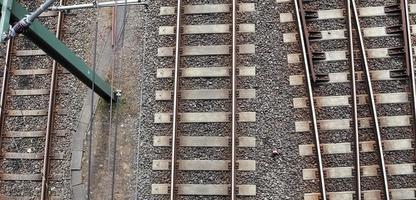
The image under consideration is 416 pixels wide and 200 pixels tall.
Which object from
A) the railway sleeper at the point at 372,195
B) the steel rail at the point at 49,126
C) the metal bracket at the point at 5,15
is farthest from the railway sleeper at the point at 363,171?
the metal bracket at the point at 5,15

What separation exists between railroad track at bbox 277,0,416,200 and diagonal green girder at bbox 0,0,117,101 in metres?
3.77

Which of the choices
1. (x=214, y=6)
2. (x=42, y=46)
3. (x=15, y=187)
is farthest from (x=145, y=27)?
(x=15, y=187)

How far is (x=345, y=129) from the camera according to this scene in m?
9.64

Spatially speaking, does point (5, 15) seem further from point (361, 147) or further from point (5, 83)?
point (361, 147)

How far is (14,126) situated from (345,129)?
21.7 feet

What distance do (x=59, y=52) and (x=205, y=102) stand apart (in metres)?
3.06

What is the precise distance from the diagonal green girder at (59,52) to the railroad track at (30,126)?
3.47 feet

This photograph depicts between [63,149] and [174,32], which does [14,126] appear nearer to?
[63,149]

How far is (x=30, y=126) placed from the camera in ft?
33.0

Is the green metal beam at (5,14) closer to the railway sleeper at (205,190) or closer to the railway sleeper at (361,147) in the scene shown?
the railway sleeper at (205,190)

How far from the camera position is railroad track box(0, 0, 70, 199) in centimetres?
980

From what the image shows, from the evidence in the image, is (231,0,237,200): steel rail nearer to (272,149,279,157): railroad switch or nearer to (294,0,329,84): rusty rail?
(272,149,279,157): railroad switch

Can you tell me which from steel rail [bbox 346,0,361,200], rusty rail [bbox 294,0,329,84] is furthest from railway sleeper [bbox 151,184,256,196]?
rusty rail [bbox 294,0,329,84]

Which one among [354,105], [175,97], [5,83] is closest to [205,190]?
[175,97]
